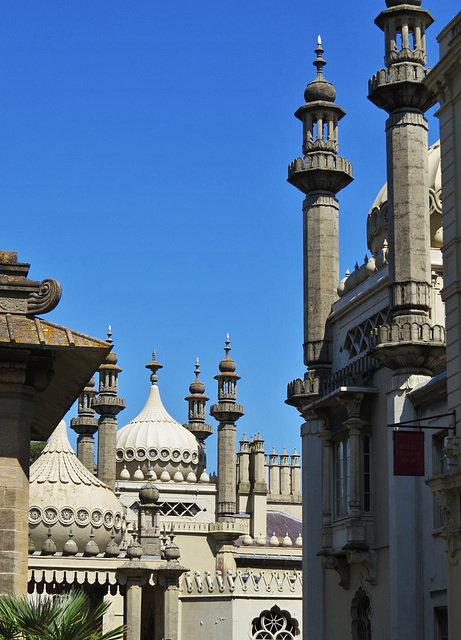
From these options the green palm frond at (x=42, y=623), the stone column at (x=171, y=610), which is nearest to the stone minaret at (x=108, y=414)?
the stone column at (x=171, y=610)

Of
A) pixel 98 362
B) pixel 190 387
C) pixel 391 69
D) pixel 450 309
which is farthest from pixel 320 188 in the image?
pixel 190 387

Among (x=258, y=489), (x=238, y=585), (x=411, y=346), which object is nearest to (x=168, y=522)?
(x=258, y=489)

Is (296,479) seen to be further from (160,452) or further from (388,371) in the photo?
(388,371)

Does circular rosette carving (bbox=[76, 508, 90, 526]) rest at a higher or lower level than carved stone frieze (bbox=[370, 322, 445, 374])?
lower

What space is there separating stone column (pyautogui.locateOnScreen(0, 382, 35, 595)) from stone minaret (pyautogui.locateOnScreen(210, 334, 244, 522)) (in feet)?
135

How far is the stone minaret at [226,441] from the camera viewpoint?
53.0 metres

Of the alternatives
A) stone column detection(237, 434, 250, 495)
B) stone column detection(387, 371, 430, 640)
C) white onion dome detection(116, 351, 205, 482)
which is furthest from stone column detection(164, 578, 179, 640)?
stone column detection(237, 434, 250, 495)

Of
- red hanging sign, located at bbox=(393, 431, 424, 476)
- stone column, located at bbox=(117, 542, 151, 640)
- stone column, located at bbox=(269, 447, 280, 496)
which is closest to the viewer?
red hanging sign, located at bbox=(393, 431, 424, 476)

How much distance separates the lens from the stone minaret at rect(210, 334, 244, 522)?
52969 millimetres

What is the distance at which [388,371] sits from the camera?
92.2 feet

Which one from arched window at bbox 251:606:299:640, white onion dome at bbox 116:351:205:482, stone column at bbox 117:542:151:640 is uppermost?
white onion dome at bbox 116:351:205:482

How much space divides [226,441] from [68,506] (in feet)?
64.9

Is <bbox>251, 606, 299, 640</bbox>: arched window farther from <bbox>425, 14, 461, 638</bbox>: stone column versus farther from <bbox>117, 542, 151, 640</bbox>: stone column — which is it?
<bbox>425, 14, 461, 638</bbox>: stone column

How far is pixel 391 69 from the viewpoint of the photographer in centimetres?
2881
